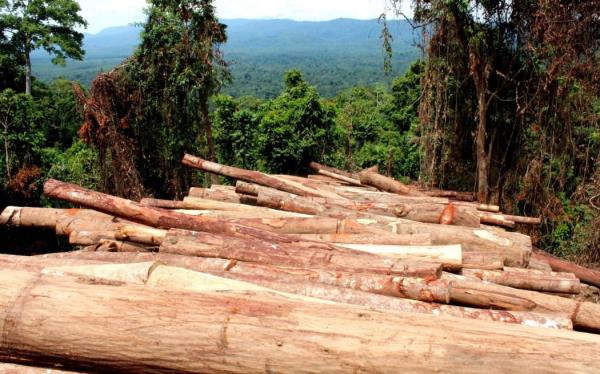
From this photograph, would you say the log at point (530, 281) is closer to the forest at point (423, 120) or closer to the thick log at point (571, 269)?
the thick log at point (571, 269)

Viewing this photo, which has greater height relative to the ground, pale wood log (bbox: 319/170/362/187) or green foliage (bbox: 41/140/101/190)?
pale wood log (bbox: 319/170/362/187)

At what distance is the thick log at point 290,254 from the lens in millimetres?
3479

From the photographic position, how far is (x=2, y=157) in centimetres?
1498

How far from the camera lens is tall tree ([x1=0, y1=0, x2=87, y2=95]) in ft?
90.5

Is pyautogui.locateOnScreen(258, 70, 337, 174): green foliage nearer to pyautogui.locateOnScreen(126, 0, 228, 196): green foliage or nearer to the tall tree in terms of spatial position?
pyautogui.locateOnScreen(126, 0, 228, 196): green foliage

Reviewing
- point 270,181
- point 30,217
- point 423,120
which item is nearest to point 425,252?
point 270,181

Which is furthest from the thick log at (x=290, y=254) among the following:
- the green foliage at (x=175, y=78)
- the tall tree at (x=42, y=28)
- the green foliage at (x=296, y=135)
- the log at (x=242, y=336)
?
the tall tree at (x=42, y=28)

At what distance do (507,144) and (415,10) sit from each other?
11.5ft

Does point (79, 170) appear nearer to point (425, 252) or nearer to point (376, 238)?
point (376, 238)

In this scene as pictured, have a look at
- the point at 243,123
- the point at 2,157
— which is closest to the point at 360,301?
the point at 243,123

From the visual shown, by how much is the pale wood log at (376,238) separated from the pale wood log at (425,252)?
0.15 m

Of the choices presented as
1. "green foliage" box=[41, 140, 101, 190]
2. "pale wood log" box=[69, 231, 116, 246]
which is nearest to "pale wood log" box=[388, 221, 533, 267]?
"pale wood log" box=[69, 231, 116, 246]

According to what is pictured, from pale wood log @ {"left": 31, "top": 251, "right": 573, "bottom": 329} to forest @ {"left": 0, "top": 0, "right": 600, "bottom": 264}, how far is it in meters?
7.34

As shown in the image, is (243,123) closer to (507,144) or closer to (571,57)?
(507,144)
